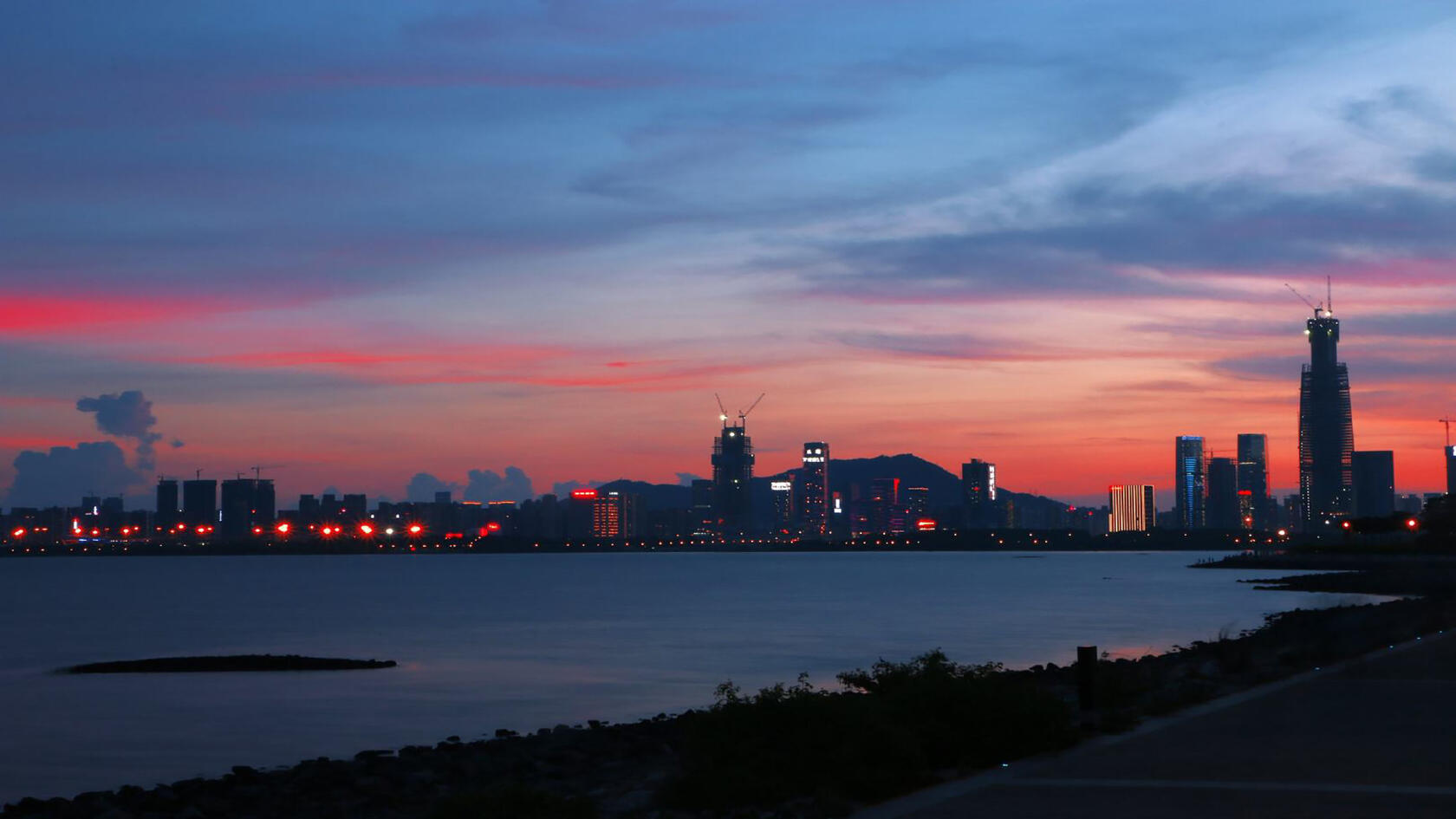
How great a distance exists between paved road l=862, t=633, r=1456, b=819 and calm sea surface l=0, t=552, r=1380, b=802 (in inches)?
875

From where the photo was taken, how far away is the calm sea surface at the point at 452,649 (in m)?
36.8

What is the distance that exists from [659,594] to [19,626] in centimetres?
5839

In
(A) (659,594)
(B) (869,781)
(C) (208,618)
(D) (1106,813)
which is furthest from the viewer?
(A) (659,594)

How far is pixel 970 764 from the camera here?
15250mm

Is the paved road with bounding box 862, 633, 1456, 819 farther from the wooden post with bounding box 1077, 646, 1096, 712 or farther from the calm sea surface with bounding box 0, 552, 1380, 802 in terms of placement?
the calm sea surface with bounding box 0, 552, 1380, 802

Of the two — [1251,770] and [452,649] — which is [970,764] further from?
[452,649]

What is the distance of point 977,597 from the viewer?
125875 mm

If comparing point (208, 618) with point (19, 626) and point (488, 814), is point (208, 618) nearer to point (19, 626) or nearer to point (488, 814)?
point (19, 626)

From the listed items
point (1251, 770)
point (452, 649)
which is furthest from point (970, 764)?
point (452, 649)

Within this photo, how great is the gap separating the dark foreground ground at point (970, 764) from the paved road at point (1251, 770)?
0.13 feet

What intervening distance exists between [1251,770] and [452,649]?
56.4m

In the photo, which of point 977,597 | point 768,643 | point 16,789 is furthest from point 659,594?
point 16,789

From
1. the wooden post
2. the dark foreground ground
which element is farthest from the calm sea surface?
the wooden post

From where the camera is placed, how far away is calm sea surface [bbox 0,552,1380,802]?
36.8 metres
